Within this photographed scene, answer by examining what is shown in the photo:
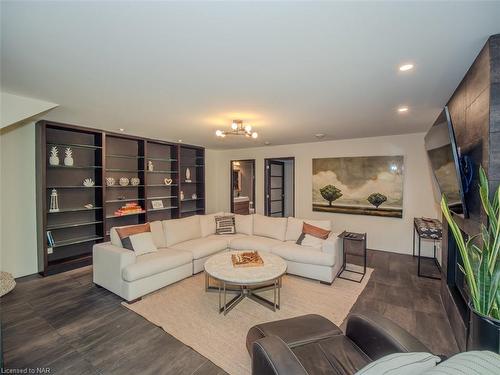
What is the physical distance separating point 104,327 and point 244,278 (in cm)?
151

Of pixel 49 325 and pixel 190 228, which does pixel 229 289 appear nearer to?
pixel 190 228

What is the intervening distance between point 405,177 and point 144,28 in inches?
199

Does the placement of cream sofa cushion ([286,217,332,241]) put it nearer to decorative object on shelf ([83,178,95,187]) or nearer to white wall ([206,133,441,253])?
white wall ([206,133,441,253])

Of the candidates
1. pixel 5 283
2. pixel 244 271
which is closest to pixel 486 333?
pixel 244 271

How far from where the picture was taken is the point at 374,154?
4996mm

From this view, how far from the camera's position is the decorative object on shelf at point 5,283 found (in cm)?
297

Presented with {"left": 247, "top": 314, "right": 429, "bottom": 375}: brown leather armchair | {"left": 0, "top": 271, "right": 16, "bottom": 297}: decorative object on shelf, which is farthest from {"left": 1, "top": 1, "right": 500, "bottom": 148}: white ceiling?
{"left": 0, "top": 271, "right": 16, "bottom": 297}: decorative object on shelf

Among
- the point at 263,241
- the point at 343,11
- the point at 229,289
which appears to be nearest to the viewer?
the point at 343,11

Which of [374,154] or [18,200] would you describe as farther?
[374,154]

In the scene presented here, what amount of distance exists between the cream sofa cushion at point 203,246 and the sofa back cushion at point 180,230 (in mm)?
101

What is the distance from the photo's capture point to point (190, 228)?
426 cm

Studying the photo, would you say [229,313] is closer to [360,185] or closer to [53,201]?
[53,201]

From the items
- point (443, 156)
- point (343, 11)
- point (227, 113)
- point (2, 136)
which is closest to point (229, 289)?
point (227, 113)

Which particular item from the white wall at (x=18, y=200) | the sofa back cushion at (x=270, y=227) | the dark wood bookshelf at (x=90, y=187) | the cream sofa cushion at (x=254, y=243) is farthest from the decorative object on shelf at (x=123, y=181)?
the sofa back cushion at (x=270, y=227)
